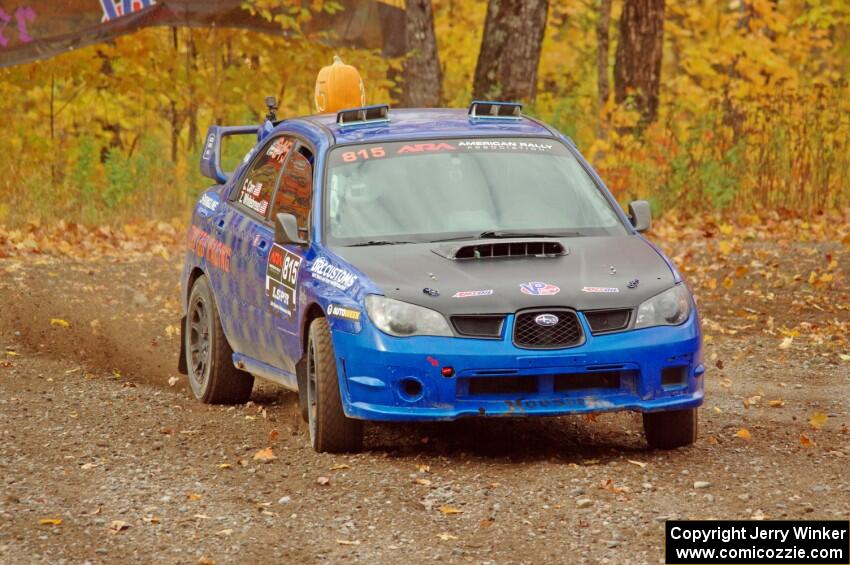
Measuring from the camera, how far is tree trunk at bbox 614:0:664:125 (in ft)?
73.7

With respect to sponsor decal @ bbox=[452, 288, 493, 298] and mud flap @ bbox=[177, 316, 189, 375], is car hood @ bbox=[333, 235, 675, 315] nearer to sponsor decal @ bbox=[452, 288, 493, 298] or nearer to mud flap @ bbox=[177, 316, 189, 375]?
sponsor decal @ bbox=[452, 288, 493, 298]

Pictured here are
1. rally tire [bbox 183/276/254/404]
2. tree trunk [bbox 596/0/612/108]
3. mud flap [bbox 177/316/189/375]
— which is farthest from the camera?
tree trunk [bbox 596/0/612/108]

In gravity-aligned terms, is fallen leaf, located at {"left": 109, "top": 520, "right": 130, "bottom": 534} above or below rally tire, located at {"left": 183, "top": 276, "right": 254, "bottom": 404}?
above

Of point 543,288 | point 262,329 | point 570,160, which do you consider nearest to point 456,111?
point 570,160

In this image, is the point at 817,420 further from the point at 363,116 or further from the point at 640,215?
the point at 363,116

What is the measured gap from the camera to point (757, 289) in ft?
44.5

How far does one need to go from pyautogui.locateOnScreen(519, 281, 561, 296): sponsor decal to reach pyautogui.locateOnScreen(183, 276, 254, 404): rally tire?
2895mm

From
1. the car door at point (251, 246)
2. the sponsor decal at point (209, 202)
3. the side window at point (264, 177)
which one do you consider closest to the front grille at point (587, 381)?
the car door at point (251, 246)

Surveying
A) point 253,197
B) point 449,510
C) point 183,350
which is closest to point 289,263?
point 253,197

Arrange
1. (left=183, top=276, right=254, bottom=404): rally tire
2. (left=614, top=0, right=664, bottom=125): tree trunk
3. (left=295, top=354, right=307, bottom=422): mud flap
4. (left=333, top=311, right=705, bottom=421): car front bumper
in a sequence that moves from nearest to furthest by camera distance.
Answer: (left=333, top=311, right=705, bottom=421): car front bumper, (left=295, top=354, right=307, bottom=422): mud flap, (left=183, top=276, right=254, bottom=404): rally tire, (left=614, top=0, right=664, bottom=125): tree trunk

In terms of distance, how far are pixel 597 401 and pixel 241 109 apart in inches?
663

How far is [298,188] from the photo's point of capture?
29.3 ft

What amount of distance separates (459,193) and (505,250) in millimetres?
Result: 714

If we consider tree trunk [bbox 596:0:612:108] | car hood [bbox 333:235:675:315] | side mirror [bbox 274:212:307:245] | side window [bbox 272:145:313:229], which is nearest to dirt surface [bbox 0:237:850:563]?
car hood [bbox 333:235:675:315]
